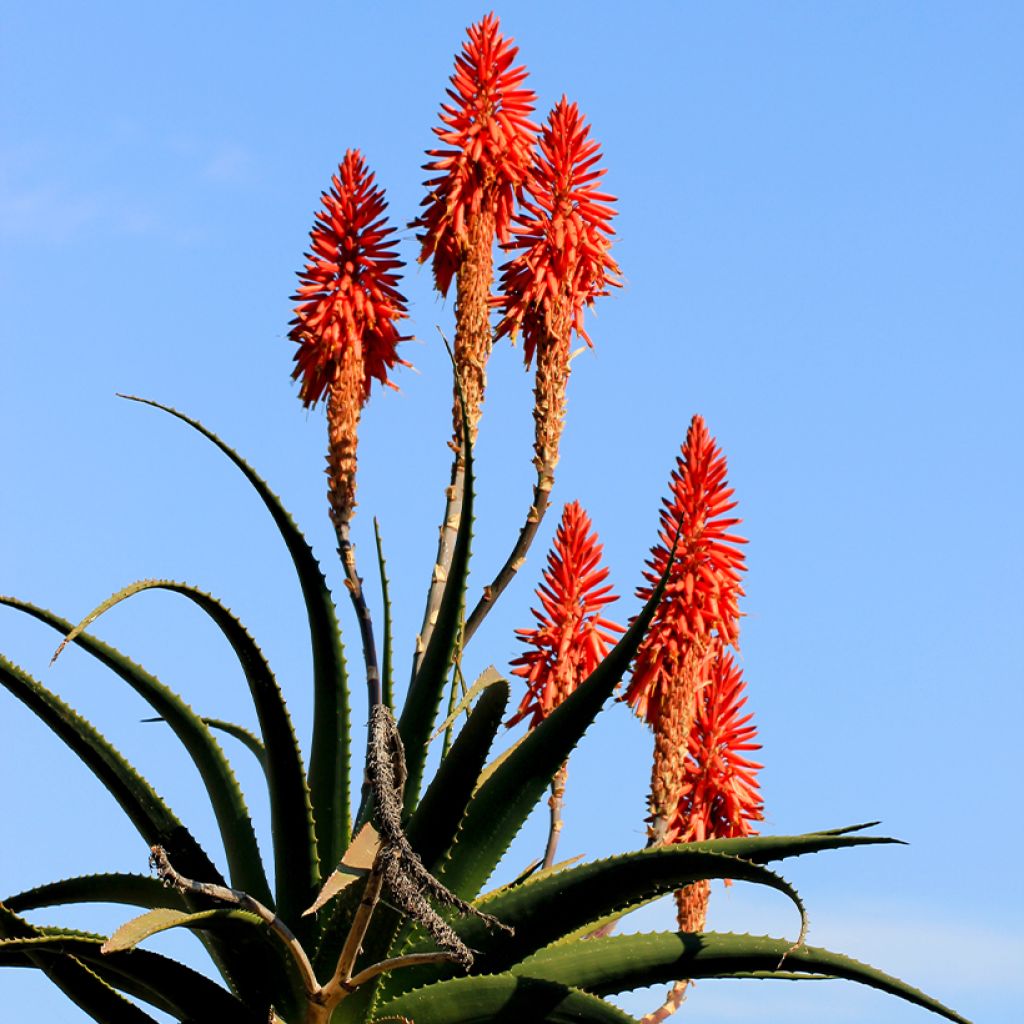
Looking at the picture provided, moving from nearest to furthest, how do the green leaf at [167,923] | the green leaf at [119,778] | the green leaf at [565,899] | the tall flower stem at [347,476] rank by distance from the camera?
the green leaf at [167,923] → the green leaf at [565,899] → the green leaf at [119,778] → the tall flower stem at [347,476]

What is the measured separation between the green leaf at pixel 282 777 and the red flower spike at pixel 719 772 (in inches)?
68.0

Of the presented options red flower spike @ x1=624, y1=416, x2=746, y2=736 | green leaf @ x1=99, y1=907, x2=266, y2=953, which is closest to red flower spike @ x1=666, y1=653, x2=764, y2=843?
red flower spike @ x1=624, y1=416, x2=746, y2=736

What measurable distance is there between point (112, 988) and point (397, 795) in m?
1.14

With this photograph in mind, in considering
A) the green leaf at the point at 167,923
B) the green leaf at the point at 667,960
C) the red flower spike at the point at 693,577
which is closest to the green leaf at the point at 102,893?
the green leaf at the point at 167,923

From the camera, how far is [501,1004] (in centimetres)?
440

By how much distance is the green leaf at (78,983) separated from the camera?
445 centimetres

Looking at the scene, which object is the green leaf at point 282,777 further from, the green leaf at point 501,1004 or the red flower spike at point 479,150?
the red flower spike at point 479,150

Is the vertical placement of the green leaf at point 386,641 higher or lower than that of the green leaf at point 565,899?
higher

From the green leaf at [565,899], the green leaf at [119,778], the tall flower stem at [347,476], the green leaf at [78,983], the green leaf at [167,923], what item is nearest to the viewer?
the green leaf at [167,923]

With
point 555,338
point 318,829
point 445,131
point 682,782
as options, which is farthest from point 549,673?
point 445,131

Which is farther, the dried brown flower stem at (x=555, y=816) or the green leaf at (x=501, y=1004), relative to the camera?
the dried brown flower stem at (x=555, y=816)

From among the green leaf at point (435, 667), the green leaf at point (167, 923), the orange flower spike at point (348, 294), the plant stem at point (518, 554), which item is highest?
the orange flower spike at point (348, 294)

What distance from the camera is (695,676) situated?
18.3 ft

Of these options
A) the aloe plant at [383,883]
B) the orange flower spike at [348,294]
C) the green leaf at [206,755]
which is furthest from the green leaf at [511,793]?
the orange flower spike at [348,294]
